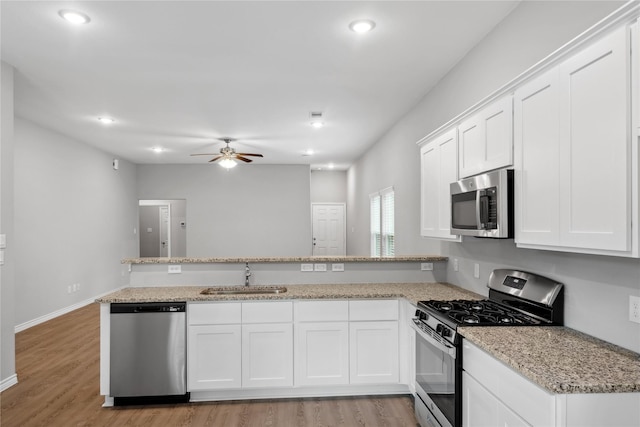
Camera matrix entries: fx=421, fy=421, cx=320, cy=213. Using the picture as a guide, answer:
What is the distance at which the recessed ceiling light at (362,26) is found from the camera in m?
2.96

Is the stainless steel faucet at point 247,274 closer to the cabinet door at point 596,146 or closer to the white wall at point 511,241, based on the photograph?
the white wall at point 511,241

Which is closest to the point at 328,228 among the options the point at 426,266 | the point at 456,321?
the point at 426,266

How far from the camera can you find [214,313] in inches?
132

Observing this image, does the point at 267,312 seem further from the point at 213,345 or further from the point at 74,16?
the point at 74,16

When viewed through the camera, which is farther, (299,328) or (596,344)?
(299,328)

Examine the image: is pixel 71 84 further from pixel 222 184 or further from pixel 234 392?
pixel 222 184

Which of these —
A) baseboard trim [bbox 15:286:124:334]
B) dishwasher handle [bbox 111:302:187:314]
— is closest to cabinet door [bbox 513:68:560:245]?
dishwasher handle [bbox 111:302:187:314]

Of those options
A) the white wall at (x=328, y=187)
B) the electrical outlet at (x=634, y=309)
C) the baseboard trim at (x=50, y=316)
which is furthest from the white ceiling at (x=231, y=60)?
the white wall at (x=328, y=187)

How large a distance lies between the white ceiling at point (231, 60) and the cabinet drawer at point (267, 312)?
81.5 inches

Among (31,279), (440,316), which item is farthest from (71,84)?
(440,316)

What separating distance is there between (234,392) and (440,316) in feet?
6.33

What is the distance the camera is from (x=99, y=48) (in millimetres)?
3383

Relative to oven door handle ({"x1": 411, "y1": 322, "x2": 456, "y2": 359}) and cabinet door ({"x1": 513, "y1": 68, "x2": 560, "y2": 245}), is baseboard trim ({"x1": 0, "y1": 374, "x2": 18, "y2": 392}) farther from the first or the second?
cabinet door ({"x1": 513, "y1": 68, "x2": 560, "y2": 245})

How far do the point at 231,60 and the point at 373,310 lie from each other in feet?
8.04
